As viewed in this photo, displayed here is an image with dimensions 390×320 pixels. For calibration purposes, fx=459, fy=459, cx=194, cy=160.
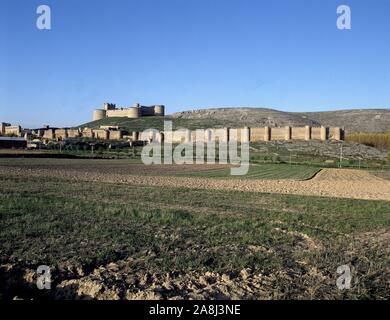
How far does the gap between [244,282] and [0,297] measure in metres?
3.26

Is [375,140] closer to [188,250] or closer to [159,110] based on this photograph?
[159,110]

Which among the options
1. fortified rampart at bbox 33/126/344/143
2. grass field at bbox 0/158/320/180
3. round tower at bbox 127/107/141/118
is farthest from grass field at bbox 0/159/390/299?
round tower at bbox 127/107/141/118

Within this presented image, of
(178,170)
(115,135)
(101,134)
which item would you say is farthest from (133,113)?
(178,170)

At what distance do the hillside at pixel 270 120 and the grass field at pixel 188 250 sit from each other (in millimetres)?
108938

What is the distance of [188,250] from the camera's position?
8328 millimetres

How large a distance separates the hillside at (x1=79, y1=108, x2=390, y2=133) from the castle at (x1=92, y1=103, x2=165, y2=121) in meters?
5.93

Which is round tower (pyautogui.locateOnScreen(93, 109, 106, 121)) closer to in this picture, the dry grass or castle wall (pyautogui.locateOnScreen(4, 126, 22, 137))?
castle wall (pyautogui.locateOnScreen(4, 126, 22, 137))

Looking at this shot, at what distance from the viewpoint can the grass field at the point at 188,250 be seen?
6.30 metres

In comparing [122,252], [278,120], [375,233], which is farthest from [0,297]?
[278,120]

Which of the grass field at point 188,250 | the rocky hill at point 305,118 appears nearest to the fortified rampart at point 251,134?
the rocky hill at point 305,118

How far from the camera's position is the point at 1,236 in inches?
351

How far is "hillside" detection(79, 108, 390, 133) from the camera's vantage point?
129m

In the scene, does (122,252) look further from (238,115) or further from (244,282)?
(238,115)

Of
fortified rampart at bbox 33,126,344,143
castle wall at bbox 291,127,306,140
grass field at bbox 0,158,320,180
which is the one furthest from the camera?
castle wall at bbox 291,127,306,140
